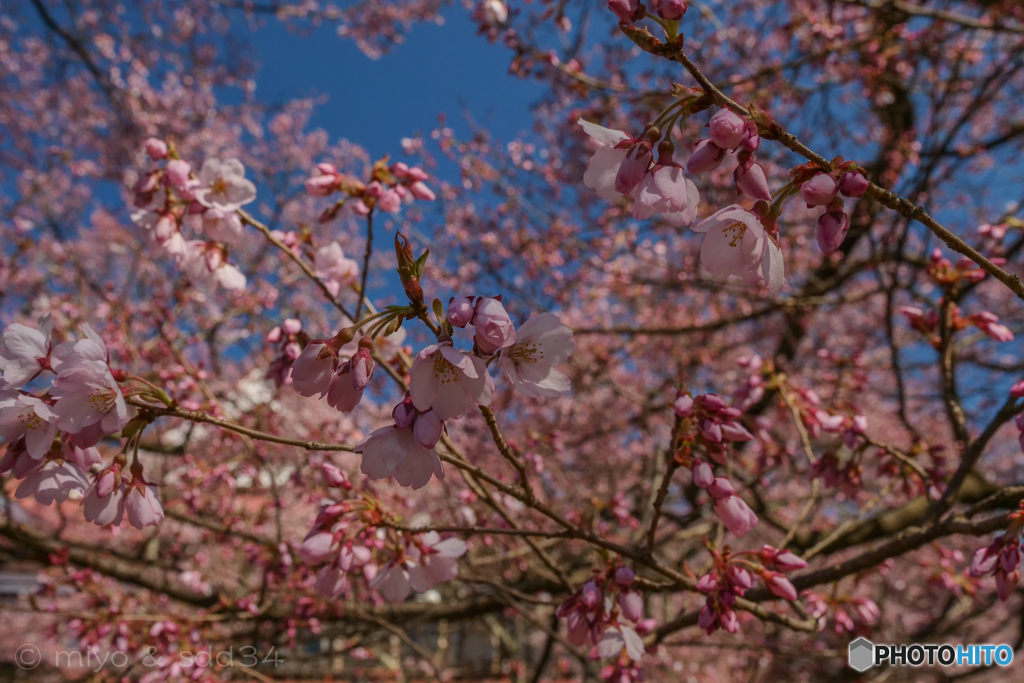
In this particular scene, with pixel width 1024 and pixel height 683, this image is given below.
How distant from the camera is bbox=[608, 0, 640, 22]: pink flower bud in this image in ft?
3.27

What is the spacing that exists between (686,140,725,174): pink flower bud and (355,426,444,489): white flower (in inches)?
28.5

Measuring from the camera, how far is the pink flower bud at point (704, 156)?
1010 mm

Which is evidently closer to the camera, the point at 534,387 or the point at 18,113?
the point at 534,387

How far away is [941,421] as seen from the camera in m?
8.66

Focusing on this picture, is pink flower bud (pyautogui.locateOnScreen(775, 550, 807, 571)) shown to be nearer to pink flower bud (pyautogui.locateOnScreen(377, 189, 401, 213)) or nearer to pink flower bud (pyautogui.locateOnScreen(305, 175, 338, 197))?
pink flower bud (pyautogui.locateOnScreen(377, 189, 401, 213))

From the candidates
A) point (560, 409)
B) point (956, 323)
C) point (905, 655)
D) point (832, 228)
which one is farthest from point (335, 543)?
point (560, 409)

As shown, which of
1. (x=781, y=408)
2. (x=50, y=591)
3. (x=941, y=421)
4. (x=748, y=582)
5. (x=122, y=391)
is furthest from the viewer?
(x=941, y=421)

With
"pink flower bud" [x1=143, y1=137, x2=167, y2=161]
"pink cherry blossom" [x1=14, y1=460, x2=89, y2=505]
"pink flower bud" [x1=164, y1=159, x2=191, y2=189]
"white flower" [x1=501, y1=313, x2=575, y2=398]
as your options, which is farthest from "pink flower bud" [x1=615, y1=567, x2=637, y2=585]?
"pink flower bud" [x1=143, y1=137, x2=167, y2=161]

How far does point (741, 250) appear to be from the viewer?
1.19 m

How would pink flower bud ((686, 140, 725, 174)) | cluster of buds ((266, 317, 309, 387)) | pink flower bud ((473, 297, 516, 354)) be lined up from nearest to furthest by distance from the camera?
pink flower bud ((473, 297, 516, 354)) < pink flower bud ((686, 140, 725, 174)) < cluster of buds ((266, 317, 309, 387))

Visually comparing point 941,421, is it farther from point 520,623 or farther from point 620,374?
point 520,623

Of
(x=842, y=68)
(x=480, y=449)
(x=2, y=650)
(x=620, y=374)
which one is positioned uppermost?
(x=842, y=68)

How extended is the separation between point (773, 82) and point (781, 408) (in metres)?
4.25

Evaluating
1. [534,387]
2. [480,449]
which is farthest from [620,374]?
[534,387]
